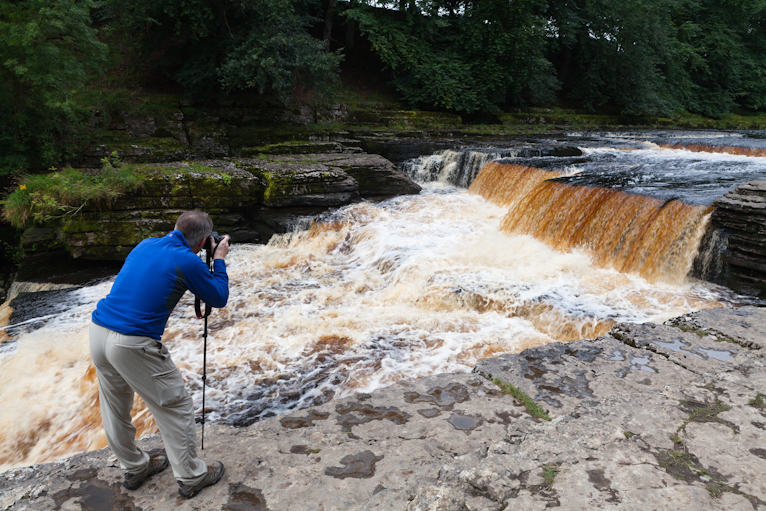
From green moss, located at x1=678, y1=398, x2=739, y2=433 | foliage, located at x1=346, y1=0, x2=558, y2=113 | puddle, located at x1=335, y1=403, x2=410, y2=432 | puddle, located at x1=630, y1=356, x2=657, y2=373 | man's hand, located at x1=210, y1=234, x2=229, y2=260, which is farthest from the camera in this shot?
foliage, located at x1=346, y1=0, x2=558, y2=113

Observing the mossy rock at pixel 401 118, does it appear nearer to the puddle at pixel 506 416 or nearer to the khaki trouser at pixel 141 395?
the puddle at pixel 506 416

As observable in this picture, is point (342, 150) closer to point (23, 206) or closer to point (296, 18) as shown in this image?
point (296, 18)

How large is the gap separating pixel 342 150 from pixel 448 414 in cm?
1103

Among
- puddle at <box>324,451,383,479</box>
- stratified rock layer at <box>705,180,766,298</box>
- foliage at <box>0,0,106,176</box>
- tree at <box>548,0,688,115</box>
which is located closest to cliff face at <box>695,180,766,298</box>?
stratified rock layer at <box>705,180,766,298</box>

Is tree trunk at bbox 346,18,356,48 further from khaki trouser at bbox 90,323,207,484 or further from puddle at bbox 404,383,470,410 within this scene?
khaki trouser at bbox 90,323,207,484

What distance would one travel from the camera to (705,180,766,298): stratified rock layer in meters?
5.67

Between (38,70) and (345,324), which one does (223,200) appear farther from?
(38,70)

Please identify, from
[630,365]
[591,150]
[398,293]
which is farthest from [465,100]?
[630,365]

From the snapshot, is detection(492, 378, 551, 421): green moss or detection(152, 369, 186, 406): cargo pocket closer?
detection(152, 369, 186, 406): cargo pocket

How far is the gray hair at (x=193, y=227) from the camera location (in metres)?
2.64

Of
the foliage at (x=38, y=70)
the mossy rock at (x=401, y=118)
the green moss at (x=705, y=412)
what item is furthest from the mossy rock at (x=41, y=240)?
the mossy rock at (x=401, y=118)

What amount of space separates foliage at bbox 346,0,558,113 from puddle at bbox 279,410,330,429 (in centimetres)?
1835

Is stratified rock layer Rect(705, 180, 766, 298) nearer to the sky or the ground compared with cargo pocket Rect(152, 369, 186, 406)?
nearer to the sky

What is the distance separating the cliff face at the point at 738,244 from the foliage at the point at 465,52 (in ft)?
48.4
